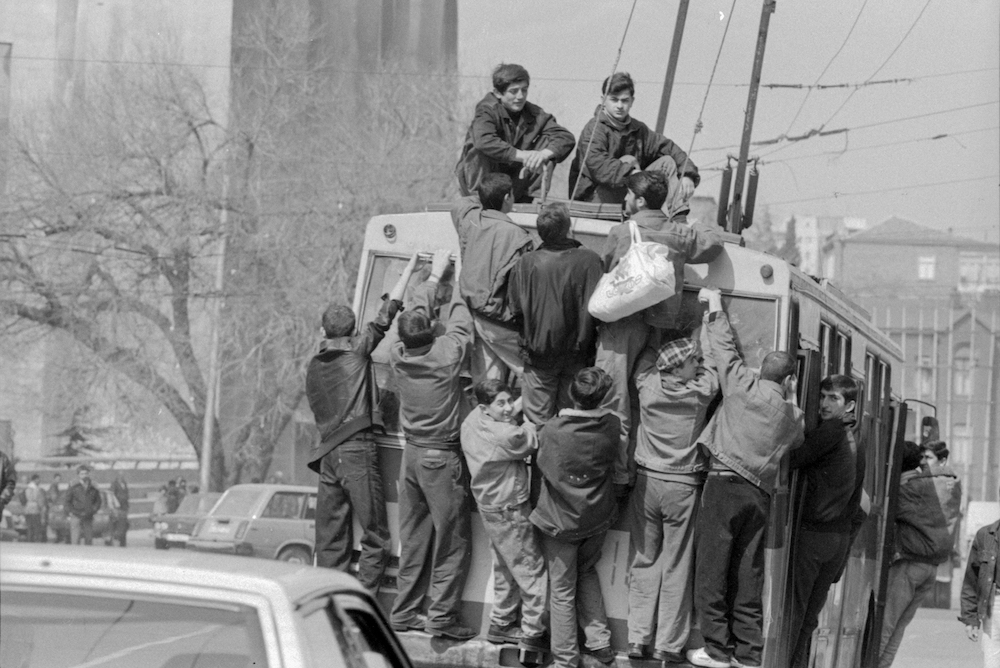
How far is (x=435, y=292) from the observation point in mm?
8492

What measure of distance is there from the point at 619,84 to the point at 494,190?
147cm

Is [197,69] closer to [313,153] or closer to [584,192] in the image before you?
[313,153]

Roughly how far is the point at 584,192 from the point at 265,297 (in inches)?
904

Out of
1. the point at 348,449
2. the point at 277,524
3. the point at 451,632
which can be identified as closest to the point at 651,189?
the point at 348,449

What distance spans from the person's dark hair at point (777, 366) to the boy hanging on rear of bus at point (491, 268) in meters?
1.35

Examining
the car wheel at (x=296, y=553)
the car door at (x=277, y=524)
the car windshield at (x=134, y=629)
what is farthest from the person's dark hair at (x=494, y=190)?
the car wheel at (x=296, y=553)

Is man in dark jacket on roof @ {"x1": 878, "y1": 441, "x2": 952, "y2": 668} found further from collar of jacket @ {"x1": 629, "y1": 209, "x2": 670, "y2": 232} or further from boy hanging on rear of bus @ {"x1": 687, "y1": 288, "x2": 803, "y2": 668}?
collar of jacket @ {"x1": 629, "y1": 209, "x2": 670, "y2": 232}

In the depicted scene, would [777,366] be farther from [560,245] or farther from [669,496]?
[560,245]

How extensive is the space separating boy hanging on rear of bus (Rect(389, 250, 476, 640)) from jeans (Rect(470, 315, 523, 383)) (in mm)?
70

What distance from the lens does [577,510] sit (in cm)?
754

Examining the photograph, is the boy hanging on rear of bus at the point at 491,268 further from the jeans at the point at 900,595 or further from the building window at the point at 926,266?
the building window at the point at 926,266

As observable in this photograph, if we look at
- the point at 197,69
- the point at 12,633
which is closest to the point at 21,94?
the point at 197,69

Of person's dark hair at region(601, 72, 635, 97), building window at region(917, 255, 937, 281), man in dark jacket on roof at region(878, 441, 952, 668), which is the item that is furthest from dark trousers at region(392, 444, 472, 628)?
building window at region(917, 255, 937, 281)

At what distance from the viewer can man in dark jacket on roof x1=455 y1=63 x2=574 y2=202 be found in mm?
8852
